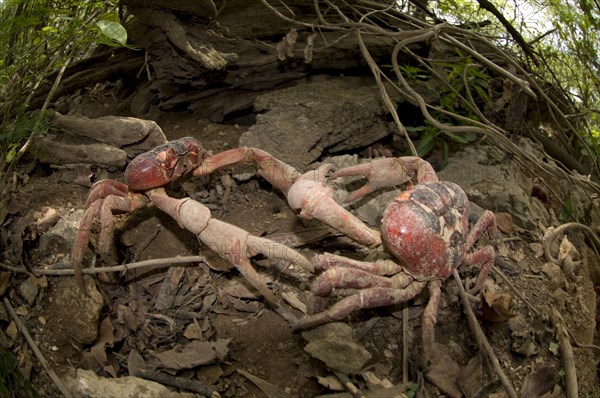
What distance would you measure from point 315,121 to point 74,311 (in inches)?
68.4

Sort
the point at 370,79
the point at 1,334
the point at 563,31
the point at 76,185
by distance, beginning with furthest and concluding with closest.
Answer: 1. the point at 563,31
2. the point at 370,79
3. the point at 76,185
4. the point at 1,334

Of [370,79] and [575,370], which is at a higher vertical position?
[370,79]

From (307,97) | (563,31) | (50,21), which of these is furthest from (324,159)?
(563,31)

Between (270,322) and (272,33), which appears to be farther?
(272,33)

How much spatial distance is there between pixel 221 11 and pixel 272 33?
364mm

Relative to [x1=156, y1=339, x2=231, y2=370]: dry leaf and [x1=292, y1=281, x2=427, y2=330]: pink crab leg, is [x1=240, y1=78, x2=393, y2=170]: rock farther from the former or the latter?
[x1=156, y1=339, x2=231, y2=370]: dry leaf

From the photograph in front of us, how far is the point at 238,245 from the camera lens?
2078 mm

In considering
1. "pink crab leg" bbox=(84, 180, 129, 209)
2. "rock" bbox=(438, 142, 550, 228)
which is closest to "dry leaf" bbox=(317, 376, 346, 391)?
"pink crab leg" bbox=(84, 180, 129, 209)

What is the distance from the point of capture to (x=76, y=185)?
9.05 feet

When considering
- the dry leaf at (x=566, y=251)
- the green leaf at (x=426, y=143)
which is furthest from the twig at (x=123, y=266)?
the dry leaf at (x=566, y=251)

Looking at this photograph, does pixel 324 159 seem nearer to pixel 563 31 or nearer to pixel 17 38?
pixel 17 38

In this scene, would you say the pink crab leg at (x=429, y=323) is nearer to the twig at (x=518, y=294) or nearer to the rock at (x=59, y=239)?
the twig at (x=518, y=294)

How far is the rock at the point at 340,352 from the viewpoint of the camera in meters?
1.89

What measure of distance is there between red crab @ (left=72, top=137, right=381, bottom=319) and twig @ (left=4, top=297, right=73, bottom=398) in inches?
13.6
